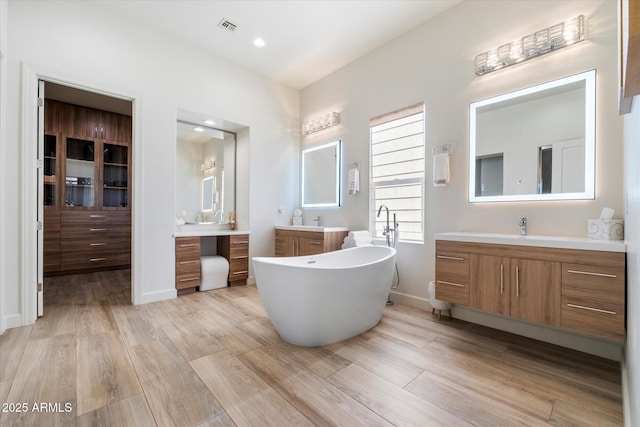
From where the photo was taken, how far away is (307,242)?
3902 millimetres

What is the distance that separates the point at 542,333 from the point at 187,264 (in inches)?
151

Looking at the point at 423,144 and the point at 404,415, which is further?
the point at 423,144

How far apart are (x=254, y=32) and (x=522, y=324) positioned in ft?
13.8

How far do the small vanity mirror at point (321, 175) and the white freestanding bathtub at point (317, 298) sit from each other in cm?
197

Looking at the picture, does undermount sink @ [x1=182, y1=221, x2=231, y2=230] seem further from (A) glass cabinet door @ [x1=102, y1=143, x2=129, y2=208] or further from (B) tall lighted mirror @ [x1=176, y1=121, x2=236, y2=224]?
(A) glass cabinet door @ [x1=102, y1=143, x2=129, y2=208]

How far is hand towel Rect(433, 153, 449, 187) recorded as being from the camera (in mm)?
2873

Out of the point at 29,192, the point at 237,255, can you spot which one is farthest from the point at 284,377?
the point at 29,192

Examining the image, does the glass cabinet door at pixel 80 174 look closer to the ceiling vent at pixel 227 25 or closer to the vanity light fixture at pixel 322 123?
the ceiling vent at pixel 227 25

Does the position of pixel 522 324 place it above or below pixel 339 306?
below

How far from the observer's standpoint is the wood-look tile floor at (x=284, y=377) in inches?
57.7

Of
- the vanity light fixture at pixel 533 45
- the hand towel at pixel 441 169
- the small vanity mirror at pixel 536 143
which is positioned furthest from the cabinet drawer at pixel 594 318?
the vanity light fixture at pixel 533 45

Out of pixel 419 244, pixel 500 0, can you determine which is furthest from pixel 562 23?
pixel 419 244

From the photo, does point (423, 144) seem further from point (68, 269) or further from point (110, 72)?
point (68, 269)

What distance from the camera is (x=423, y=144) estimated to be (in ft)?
10.5
